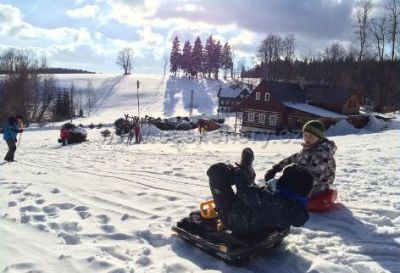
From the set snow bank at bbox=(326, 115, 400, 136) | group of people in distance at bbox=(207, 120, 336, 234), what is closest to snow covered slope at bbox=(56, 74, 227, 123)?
snow bank at bbox=(326, 115, 400, 136)

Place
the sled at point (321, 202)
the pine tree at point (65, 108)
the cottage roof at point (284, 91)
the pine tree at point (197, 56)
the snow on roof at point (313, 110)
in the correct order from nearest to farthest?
the sled at point (321, 202)
the snow on roof at point (313, 110)
the cottage roof at point (284, 91)
the pine tree at point (65, 108)
the pine tree at point (197, 56)

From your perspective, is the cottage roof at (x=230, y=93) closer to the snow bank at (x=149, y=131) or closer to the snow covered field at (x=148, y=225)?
the snow bank at (x=149, y=131)

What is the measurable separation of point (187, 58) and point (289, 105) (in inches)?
3092

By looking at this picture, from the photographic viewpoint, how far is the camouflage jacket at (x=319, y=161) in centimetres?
655

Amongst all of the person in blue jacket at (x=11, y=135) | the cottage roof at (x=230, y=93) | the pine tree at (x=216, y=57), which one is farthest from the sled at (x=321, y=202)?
the pine tree at (x=216, y=57)

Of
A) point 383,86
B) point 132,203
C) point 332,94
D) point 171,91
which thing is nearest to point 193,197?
point 132,203

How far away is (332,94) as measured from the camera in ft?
149

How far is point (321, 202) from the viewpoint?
6691 mm

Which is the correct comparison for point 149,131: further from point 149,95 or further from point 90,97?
point 90,97

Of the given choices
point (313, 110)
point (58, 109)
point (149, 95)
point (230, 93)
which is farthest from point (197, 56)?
point (313, 110)

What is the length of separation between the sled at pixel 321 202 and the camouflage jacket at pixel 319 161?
0.46ft

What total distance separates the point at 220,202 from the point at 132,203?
3.07m

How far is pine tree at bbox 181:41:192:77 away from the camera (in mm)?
116875

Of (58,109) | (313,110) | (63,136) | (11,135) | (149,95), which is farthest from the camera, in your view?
(149,95)
